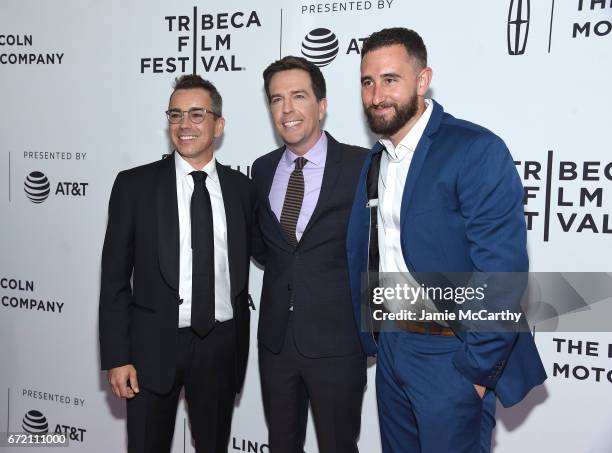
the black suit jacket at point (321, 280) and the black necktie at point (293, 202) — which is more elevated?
the black necktie at point (293, 202)

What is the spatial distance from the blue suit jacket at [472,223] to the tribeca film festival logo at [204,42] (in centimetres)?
162

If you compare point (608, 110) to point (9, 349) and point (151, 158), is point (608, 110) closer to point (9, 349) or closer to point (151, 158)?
point (151, 158)

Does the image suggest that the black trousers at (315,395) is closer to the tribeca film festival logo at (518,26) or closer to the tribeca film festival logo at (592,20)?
the tribeca film festival logo at (518,26)

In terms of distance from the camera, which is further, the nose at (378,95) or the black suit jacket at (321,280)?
the black suit jacket at (321,280)

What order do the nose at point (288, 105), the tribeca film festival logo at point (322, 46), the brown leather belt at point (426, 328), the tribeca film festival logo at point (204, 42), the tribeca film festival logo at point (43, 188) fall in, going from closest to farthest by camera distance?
the brown leather belt at point (426, 328) < the nose at point (288, 105) < the tribeca film festival logo at point (322, 46) < the tribeca film festival logo at point (204, 42) < the tribeca film festival logo at point (43, 188)

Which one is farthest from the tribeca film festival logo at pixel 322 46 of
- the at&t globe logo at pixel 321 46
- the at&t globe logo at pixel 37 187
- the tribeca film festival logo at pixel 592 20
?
the at&t globe logo at pixel 37 187

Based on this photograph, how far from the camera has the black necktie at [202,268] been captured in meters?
2.31

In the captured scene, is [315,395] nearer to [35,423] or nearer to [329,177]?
[329,177]

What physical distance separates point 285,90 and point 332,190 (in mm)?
523

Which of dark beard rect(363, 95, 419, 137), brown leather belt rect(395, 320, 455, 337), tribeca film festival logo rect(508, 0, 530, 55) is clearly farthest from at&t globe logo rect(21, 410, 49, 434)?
tribeca film festival logo rect(508, 0, 530, 55)

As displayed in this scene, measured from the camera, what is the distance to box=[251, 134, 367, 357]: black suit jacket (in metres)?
2.39

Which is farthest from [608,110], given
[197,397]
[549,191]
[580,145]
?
[197,397]

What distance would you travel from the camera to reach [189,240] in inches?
93.2

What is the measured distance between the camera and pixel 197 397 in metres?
2.43
